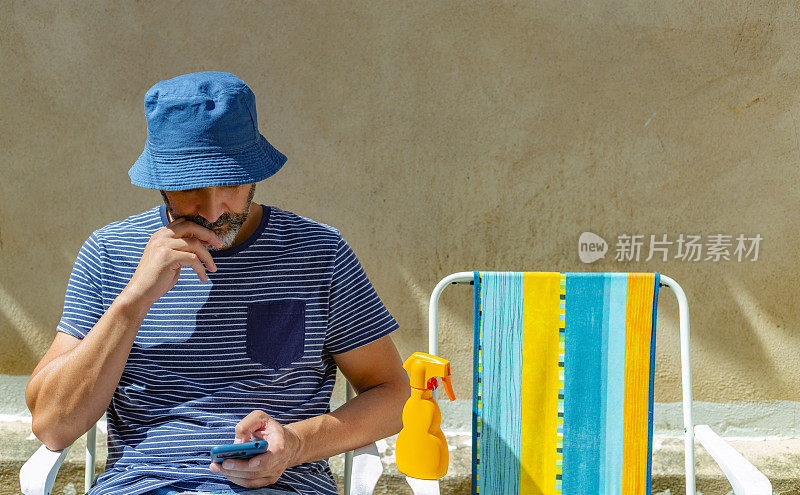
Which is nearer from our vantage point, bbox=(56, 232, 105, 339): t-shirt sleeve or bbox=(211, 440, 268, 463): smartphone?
bbox=(211, 440, 268, 463): smartphone

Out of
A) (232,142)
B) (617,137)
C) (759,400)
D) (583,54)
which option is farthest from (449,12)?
(759,400)

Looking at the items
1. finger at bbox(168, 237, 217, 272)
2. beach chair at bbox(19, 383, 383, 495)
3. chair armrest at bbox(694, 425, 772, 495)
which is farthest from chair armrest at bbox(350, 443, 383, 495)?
chair armrest at bbox(694, 425, 772, 495)

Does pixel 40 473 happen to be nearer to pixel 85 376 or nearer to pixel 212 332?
pixel 85 376

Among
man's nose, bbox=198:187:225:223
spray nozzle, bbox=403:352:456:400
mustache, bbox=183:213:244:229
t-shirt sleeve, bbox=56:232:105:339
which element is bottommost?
spray nozzle, bbox=403:352:456:400

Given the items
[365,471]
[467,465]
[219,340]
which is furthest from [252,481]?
[467,465]

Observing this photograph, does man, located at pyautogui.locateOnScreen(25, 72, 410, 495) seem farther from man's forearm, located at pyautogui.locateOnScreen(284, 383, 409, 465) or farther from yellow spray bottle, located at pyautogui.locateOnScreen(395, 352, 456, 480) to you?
yellow spray bottle, located at pyautogui.locateOnScreen(395, 352, 456, 480)

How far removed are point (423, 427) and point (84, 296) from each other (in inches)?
38.3


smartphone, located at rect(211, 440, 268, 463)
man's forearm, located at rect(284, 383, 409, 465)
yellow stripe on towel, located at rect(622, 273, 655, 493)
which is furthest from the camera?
yellow stripe on towel, located at rect(622, 273, 655, 493)

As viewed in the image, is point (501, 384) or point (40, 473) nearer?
point (40, 473)

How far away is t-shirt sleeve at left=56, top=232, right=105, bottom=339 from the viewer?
1.90m

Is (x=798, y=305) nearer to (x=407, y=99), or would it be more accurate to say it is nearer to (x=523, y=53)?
(x=523, y=53)

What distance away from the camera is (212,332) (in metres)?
1.94

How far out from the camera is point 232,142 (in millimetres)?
1813

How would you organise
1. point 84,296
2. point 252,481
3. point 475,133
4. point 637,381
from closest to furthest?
point 252,481 → point 84,296 → point 637,381 → point 475,133
